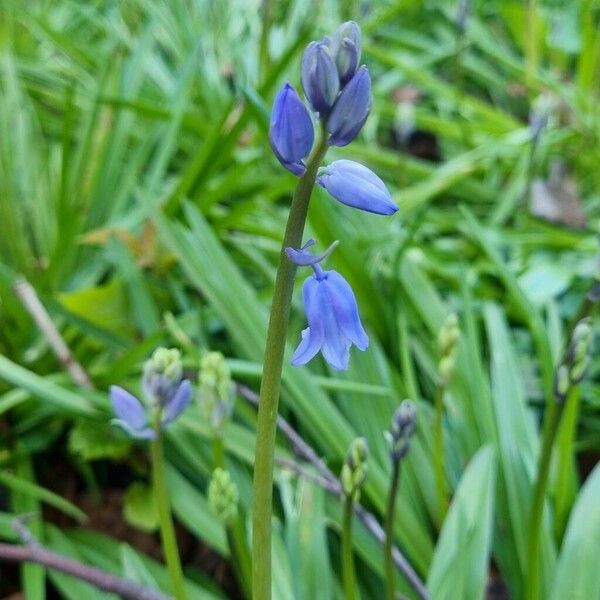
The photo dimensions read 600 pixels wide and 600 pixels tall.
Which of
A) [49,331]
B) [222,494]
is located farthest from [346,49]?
[49,331]

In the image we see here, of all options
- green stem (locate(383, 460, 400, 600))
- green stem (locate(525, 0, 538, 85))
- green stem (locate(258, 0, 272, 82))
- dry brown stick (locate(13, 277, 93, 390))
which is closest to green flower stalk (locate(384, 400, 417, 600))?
green stem (locate(383, 460, 400, 600))

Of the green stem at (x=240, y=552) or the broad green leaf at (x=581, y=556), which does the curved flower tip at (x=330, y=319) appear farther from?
the broad green leaf at (x=581, y=556)

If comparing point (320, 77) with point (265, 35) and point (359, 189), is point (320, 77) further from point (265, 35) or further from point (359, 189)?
point (265, 35)

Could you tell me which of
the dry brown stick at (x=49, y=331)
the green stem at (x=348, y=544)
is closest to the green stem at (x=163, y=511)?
the green stem at (x=348, y=544)

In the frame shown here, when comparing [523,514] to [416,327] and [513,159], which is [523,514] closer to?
[416,327]

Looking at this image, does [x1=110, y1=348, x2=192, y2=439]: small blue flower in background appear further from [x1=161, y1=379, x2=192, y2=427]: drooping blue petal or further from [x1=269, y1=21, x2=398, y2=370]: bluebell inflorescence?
[x1=269, y1=21, x2=398, y2=370]: bluebell inflorescence
